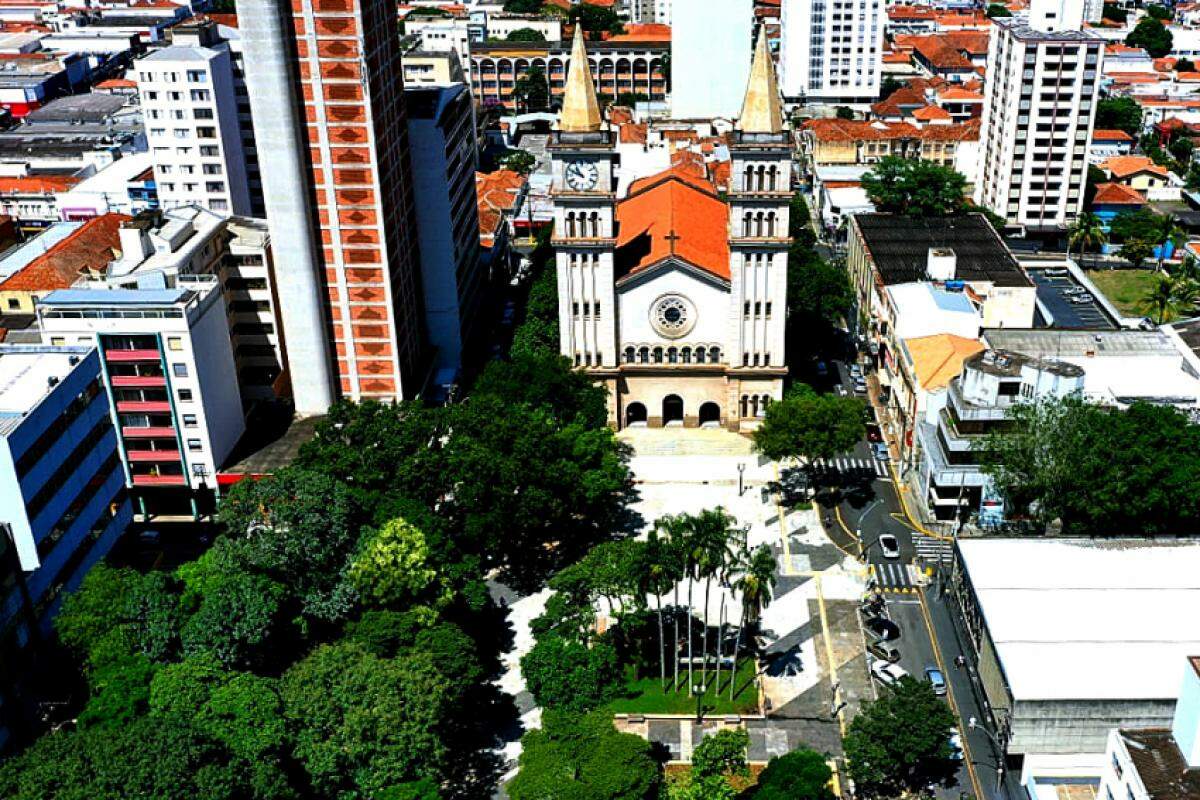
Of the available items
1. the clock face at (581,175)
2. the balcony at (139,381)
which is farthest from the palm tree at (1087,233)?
the balcony at (139,381)

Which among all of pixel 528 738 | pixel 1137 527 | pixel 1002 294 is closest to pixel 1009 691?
pixel 1137 527

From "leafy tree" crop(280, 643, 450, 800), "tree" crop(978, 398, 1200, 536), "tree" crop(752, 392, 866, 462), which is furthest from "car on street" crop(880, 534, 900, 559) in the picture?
"leafy tree" crop(280, 643, 450, 800)

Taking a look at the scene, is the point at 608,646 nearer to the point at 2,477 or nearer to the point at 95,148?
the point at 2,477

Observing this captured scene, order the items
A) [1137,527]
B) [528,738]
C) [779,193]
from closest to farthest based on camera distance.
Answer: [528,738]
[1137,527]
[779,193]

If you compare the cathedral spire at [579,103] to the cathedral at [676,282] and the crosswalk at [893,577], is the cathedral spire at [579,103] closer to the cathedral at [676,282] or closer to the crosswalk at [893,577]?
the cathedral at [676,282]

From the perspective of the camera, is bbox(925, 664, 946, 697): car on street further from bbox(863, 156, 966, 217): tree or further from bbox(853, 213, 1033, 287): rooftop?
bbox(863, 156, 966, 217): tree
